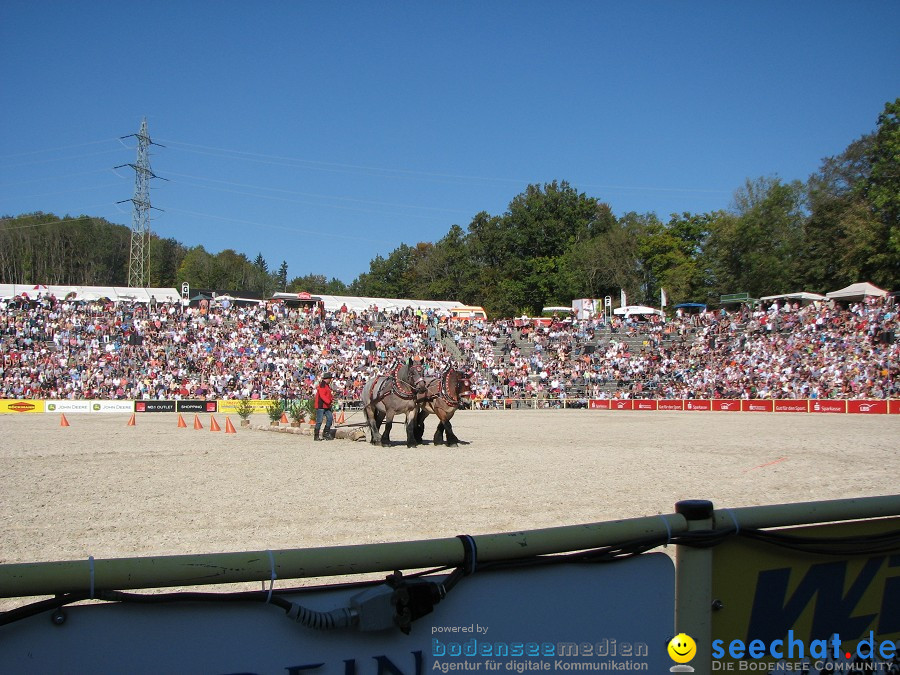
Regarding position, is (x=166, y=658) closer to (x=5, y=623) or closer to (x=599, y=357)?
(x=5, y=623)

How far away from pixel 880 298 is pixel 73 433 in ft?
132

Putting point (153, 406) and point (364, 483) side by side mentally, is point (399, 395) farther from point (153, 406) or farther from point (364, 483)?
point (153, 406)

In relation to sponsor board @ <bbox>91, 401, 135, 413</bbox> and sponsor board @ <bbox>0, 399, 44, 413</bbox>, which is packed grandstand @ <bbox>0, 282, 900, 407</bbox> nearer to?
sponsor board @ <bbox>91, 401, 135, 413</bbox>

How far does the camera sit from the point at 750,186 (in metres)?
72.5

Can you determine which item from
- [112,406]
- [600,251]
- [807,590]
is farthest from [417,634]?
[600,251]

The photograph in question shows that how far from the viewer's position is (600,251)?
261 feet

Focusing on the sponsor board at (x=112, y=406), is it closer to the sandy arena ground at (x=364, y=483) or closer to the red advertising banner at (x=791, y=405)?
the sandy arena ground at (x=364, y=483)

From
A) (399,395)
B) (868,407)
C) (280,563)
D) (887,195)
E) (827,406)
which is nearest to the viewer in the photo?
(280,563)

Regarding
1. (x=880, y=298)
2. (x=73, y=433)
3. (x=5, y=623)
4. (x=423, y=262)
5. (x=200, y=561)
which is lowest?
(x=73, y=433)

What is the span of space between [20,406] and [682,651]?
3905cm

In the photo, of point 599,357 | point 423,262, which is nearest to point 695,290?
point 599,357

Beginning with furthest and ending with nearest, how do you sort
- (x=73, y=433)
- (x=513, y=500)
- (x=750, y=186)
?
(x=750, y=186) → (x=73, y=433) → (x=513, y=500)

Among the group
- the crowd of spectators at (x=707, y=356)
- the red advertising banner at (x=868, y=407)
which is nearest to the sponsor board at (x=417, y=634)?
the red advertising banner at (x=868, y=407)

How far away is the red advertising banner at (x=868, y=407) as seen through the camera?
104ft
